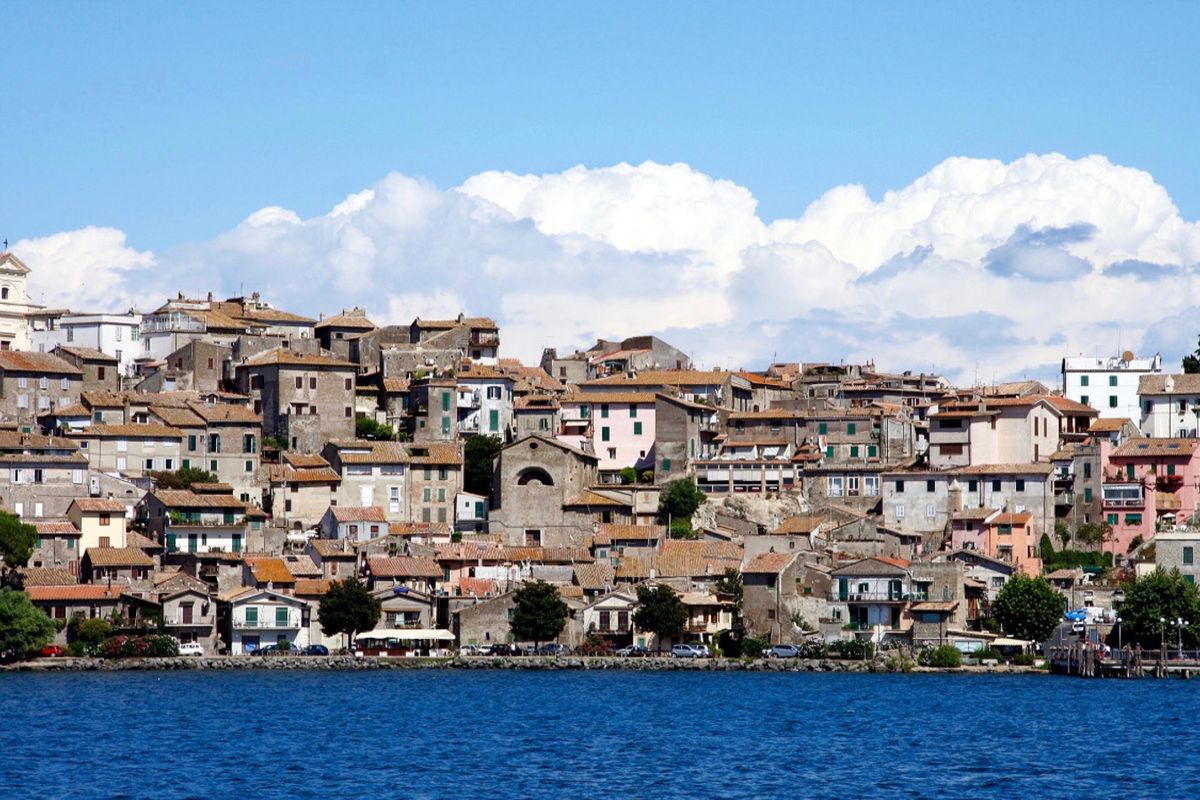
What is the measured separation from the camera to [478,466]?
3999 inches

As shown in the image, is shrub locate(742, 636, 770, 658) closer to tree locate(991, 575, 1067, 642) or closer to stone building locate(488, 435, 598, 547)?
tree locate(991, 575, 1067, 642)

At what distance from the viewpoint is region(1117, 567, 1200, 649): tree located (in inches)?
3310

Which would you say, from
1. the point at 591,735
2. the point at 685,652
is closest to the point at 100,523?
the point at 685,652

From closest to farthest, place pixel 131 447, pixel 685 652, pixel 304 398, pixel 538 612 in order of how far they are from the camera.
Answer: pixel 538 612 < pixel 685 652 < pixel 131 447 < pixel 304 398

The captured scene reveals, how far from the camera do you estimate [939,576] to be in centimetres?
A: 8638

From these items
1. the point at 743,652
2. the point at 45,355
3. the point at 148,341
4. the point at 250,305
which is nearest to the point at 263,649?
the point at 743,652

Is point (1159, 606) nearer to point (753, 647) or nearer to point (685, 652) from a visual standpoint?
point (753, 647)

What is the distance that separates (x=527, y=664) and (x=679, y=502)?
13.9m

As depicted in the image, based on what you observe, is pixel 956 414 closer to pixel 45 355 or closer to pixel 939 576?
pixel 939 576

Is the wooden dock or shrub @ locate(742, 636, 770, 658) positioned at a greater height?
shrub @ locate(742, 636, 770, 658)

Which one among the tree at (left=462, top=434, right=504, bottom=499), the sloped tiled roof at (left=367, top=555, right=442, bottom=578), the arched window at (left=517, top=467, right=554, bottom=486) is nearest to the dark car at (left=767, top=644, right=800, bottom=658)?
the sloped tiled roof at (left=367, top=555, right=442, bottom=578)

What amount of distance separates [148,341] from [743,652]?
44.8 metres

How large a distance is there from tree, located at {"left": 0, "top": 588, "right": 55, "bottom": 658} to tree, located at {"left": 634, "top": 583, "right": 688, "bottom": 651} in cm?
2364

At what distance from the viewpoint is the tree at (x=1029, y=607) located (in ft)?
279
